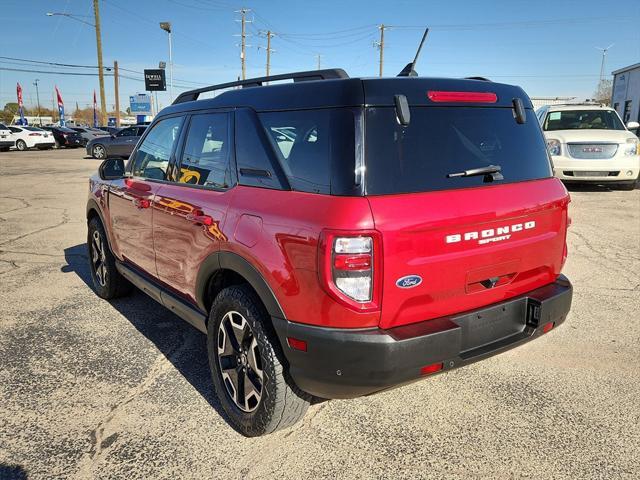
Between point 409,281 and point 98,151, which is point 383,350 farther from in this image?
point 98,151

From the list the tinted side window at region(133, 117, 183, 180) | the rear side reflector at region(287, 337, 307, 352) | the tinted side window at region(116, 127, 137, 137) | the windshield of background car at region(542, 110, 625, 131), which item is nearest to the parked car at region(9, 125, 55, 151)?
the tinted side window at region(116, 127, 137, 137)

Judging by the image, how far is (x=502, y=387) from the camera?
315 cm

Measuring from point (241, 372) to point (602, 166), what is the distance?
10099mm

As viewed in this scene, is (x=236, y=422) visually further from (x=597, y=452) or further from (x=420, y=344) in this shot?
(x=597, y=452)

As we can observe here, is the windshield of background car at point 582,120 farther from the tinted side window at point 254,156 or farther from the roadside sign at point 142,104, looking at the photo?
the roadside sign at point 142,104

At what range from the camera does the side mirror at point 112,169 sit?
4.27 m

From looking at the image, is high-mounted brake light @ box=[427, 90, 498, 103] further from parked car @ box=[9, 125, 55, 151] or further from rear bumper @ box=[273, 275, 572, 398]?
parked car @ box=[9, 125, 55, 151]

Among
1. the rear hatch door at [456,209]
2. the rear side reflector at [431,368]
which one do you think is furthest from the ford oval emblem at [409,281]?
the rear side reflector at [431,368]

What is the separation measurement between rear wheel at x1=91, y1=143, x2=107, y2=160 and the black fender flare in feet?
75.1

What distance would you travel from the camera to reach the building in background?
27547 mm

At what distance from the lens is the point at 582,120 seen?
1151cm

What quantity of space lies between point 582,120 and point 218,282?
36.9 ft

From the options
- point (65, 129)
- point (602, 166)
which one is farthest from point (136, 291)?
point (65, 129)

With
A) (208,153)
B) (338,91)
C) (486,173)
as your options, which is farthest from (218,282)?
(486,173)
